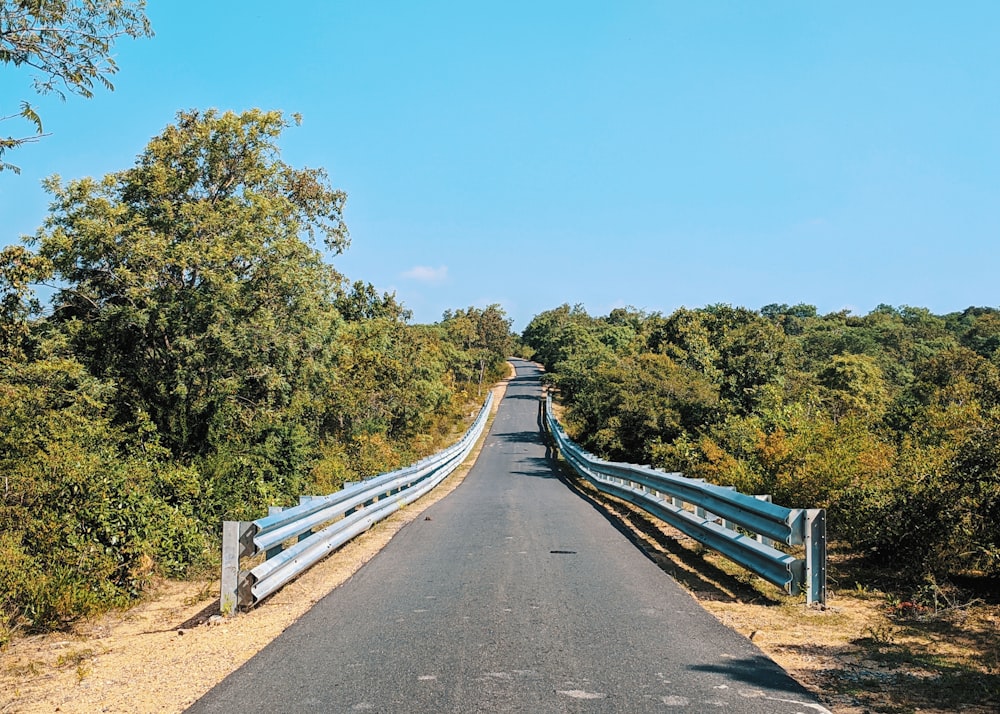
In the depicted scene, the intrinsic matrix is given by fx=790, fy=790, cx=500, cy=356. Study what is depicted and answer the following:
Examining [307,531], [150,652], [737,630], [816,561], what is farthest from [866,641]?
[307,531]

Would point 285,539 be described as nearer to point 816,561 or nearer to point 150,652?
point 150,652

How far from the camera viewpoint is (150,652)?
6023mm

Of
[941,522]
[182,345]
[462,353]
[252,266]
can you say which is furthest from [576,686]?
[462,353]

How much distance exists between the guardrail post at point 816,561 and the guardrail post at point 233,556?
4.92m

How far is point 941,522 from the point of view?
8.01 metres

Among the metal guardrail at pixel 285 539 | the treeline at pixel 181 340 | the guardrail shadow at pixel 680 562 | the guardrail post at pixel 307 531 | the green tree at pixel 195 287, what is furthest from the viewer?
the green tree at pixel 195 287

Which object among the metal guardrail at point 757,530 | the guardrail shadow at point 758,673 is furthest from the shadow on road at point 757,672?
the metal guardrail at point 757,530

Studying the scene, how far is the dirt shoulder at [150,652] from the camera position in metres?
4.98

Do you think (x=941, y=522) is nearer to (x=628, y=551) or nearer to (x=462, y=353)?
(x=628, y=551)

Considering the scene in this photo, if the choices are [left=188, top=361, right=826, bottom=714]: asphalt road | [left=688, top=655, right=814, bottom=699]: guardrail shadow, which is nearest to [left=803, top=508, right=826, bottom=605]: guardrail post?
[left=188, top=361, right=826, bottom=714]: asphalt road

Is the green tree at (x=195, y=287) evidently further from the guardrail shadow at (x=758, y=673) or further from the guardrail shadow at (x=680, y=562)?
the guardrail shadow at (x=758, y=673)

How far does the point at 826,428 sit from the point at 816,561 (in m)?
4.90

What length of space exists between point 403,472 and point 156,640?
10.7 metres

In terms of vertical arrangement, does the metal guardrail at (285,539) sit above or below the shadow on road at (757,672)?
above
